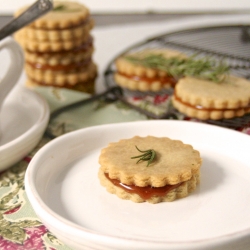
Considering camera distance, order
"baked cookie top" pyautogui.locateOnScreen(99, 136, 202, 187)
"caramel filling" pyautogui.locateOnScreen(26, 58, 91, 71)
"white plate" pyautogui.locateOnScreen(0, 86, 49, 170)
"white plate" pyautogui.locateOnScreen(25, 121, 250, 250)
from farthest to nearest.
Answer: "caramel filling" pyautogui.locateOnScreen(26, 58, 91, 71)
"white plate" pyautogui.locateOnScreen(0, 86, 49, 170)
"baked cookie top" pyautogui.locateOnScreen(99, 136, 202, 187)
"white plate" pyautogui.locateOnScreen(25, 121, 250, 250)

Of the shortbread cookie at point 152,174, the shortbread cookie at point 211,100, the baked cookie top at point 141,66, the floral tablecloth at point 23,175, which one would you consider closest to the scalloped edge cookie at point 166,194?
Result: the shortbread cookie at point 152,174

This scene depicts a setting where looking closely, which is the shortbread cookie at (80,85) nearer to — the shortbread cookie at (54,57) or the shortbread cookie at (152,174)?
the shortbread cookie at (54,57)

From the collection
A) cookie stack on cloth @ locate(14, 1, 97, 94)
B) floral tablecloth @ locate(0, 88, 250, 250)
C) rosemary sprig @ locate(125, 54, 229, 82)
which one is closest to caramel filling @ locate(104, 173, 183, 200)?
floral tablecloth @ locate(0, 88, 250, 250)

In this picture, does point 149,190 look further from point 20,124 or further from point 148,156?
point 20,124

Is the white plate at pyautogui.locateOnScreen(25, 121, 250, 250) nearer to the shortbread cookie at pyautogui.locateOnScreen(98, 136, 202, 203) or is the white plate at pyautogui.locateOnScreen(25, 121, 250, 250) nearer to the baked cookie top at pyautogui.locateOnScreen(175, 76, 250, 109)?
the shortbread cookie at pyautogui.locateOnScreen(98, 136, 202, 203)

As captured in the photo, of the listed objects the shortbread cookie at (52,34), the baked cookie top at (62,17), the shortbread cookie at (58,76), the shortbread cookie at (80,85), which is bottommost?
the shortbread cookie at (80,85)

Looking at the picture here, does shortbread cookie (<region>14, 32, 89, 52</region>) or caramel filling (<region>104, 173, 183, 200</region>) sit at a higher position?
shortbread cookie (<region>14, 32, 89, 52</region>)

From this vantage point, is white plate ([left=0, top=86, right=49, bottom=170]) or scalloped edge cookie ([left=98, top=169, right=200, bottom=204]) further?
white plate ([left=0, top=86, right=49, bottom=170])
